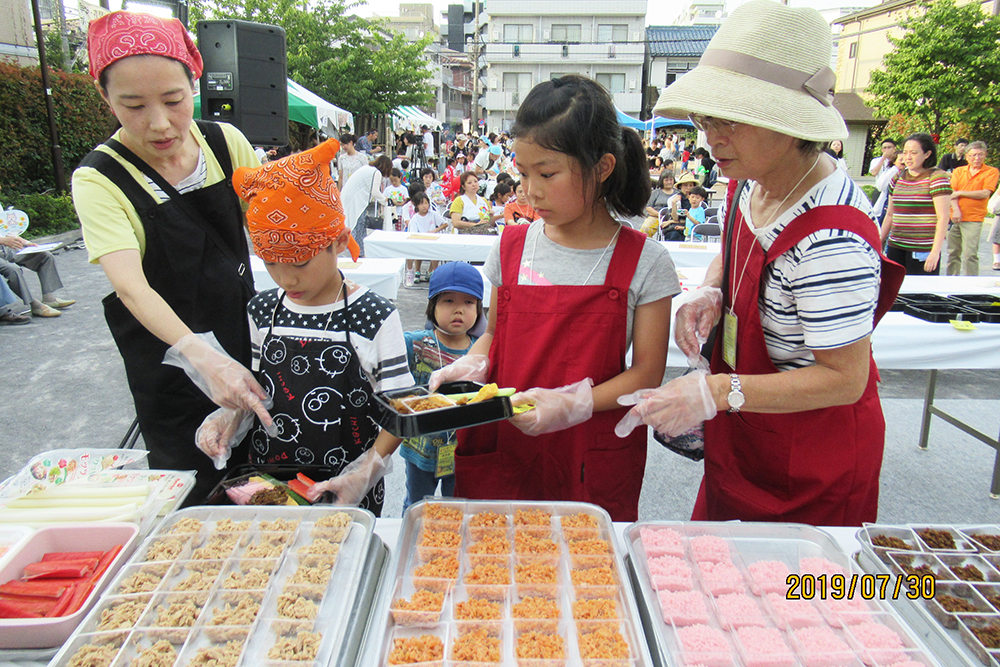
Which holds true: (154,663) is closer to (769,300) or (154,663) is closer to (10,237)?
(769,300)

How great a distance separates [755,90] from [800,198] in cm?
26

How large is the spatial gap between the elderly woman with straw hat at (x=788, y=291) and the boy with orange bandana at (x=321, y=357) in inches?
27.2

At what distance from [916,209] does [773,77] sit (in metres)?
6.18

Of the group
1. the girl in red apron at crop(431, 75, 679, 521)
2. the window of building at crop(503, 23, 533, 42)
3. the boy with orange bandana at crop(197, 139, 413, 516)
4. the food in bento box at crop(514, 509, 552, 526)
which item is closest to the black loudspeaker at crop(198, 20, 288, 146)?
the boy with orange bandana at crop(197, 139, 413, 516)

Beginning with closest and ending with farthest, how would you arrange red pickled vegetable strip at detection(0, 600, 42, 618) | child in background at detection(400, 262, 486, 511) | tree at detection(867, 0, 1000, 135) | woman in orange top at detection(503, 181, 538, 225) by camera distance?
red pickled vegetable strip at detection(0, 600, 42, 618) → child in background at detection(400, 262, 486, 511) → woman in orange top at detection(503, 181, 538, 225) → tree at detection(867, 0, 1000, 135)

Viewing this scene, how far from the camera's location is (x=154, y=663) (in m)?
1.04

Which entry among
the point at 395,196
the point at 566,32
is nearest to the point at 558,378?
the point at 395,196

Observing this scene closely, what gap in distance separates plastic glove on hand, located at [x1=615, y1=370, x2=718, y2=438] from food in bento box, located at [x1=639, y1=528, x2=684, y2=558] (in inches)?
9.2

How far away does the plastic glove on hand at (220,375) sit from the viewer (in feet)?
4.93

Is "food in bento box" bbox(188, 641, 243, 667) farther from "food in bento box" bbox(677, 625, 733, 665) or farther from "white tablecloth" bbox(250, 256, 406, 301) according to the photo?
"white tablecloth" bbox(250, 256, 406, 301)

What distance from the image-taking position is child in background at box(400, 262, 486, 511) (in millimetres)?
2484

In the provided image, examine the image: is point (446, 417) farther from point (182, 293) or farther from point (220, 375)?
point (182, 293)

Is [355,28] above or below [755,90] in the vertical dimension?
above

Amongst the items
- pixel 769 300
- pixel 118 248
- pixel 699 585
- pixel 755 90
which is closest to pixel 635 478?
pixel 699 585
